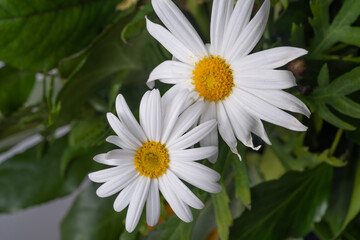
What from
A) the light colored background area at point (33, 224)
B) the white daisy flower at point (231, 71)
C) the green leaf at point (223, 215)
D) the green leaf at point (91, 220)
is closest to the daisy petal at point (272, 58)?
the white daisy flower at point (231, 71)

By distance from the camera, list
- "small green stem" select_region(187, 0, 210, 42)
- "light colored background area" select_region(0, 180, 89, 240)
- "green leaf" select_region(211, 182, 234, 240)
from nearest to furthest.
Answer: "green leaf" select_region(211, 182, 234, 240)
"small green stem" select_region(187, 0, 210, 42)
"light colored background area" select_region(0, 180, 89, 240)

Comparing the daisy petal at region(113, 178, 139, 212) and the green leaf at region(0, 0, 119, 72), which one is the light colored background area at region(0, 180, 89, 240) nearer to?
the green leaf at region(0, 0, 119, 72)

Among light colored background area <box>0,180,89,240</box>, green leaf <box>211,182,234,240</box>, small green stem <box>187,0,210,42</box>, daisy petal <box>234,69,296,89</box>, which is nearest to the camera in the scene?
daisy petal <box>234,69,296,89</box>

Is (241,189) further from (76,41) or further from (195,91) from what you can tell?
(76,41)

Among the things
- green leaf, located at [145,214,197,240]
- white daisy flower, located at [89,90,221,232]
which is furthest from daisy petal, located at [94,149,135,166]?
green leaf, located at [145,214,197,240]

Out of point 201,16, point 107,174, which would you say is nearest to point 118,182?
point 107,174

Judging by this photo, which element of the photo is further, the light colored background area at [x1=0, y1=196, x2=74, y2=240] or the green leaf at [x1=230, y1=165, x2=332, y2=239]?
the light colored background area at [x1=0, y1=196, x2=74, y2=240]
